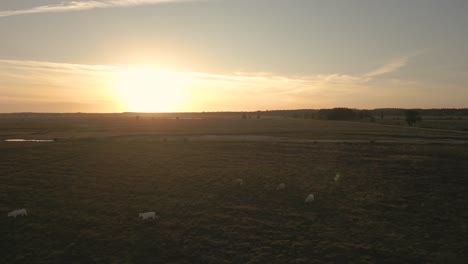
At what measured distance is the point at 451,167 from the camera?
88.5ft

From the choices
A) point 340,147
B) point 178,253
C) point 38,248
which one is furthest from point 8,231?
point 340,147

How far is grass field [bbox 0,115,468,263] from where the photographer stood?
42.4 ft

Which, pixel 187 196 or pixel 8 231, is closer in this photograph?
pixel 8 231

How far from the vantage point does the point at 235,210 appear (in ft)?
57.6

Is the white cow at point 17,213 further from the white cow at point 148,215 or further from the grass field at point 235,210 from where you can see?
the white cow at point 148,215

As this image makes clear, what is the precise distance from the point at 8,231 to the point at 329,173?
1933 centimetres

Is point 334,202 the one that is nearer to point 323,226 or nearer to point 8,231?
point 323,226

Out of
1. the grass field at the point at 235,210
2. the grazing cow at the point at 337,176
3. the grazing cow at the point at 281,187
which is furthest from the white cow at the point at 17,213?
the grazing cow at the point at 337,176

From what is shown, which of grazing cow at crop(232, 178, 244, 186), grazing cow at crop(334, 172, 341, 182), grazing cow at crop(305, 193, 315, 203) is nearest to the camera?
grazing cow at crop(305, 193, 315, 203)

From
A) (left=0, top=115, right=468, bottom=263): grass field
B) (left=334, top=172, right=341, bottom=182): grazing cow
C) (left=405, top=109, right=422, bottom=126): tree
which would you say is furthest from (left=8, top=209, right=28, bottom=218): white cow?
(left=405, top=109, right=422, bottom=126): tree

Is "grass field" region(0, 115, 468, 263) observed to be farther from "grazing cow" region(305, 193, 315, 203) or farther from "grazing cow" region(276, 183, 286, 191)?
"grazing cow" region(276, 183, 286, 191)

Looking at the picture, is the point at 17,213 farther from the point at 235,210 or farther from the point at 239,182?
the point at 239,182

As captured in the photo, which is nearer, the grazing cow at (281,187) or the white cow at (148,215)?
the white cow at (148,215)

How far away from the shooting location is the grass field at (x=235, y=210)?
42.4 ft
